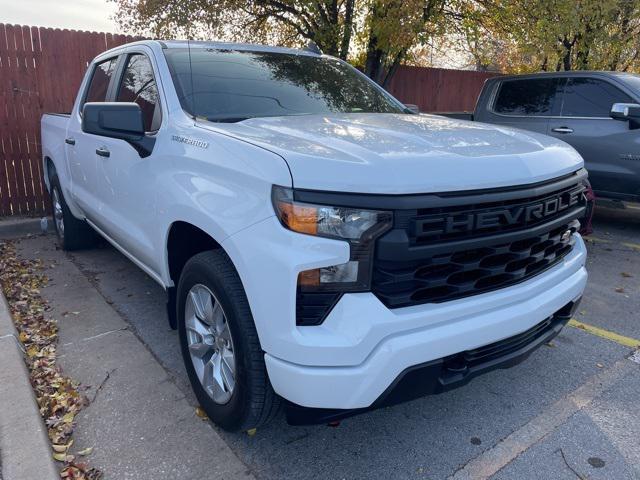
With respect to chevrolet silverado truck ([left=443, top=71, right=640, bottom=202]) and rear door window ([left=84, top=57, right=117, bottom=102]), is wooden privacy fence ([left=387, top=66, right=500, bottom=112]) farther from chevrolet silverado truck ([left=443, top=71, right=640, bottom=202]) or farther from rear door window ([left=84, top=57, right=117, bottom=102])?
rear door window ([left=84, top=57, right=117, bottom=102])

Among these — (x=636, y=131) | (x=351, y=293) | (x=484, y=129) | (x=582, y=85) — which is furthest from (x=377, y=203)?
(x=582, y=85)

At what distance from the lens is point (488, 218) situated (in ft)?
7.06

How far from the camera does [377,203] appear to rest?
6.38ft

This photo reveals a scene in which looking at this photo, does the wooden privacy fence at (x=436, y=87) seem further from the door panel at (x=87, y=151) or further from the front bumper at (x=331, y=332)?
the front bumper at (x=331, y=332)

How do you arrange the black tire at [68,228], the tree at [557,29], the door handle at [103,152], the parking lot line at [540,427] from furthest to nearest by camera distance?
the tree at [557,29] → the black tire at [68,228] → the door handle at [103,152] → the parking lot line at [540,427]

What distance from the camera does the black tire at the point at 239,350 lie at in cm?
216

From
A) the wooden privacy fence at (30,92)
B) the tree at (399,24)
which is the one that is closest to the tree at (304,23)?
the tree at (399,24)

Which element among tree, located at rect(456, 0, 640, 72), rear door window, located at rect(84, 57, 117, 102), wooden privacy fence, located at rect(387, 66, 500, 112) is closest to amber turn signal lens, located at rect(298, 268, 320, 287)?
rear door window, located at rect(84, 57, 117, 102)

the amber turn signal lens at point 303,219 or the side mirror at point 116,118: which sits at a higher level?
Answer: the side mirror at point 116,118

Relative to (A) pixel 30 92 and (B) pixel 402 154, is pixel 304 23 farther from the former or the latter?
(B) pixel 402 154

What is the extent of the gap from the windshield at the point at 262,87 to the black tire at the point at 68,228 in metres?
2.59

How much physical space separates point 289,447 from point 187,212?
124 centimetres

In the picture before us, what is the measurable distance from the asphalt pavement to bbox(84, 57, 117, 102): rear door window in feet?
6.38

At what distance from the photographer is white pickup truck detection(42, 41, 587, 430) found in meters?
1.95
